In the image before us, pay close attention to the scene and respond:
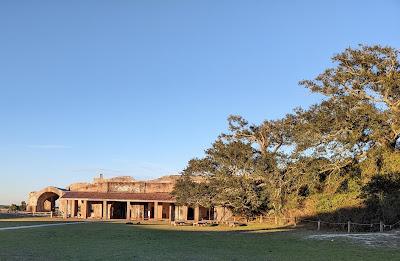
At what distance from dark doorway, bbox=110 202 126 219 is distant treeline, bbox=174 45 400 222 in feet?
38.0

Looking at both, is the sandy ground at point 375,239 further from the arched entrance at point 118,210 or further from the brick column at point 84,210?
the brick column at point 84,210

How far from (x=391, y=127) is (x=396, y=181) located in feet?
13.4

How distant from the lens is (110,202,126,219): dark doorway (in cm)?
4894

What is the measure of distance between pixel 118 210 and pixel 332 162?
2509 cm

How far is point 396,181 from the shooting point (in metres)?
29.3

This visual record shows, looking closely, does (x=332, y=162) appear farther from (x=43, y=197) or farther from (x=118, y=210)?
(x=43, y=197)

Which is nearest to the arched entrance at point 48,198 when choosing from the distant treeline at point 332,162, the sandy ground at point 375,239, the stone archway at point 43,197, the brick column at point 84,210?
the stone archway at point 43,197

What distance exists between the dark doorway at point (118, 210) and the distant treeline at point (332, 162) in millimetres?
11570

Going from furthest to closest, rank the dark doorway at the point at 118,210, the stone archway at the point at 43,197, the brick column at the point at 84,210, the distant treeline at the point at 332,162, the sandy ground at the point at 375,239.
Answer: the stone archway at the point at 43,197 < the dark doorway at the point at 118,210 < the brick column at the point at 84,210 < the distant treeline at the point at 332,162 < the sandy ground at the point at 375,239

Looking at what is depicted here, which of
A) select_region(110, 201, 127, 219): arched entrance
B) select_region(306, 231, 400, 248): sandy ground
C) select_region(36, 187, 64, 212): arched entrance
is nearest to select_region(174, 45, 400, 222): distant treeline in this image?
select_region(306, 231, 400, 248): sandy ground

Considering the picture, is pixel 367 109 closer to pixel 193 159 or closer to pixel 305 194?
pixel 305 194

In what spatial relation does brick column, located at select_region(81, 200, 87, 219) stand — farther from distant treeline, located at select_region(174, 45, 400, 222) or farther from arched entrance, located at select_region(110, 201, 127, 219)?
distant treeline, located at select_region(174, 45, 400, 222)

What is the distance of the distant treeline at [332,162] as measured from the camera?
99.6 feet

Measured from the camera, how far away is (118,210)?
163 ft
